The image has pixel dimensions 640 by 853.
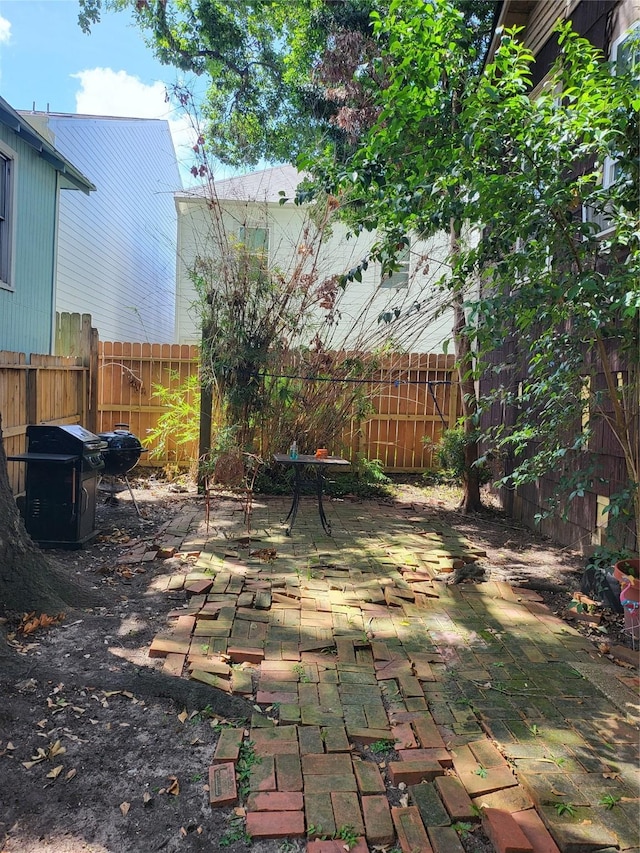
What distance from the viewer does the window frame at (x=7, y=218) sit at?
7719mm

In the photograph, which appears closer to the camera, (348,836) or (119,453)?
(348,836)

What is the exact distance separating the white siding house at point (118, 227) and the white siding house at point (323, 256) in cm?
102

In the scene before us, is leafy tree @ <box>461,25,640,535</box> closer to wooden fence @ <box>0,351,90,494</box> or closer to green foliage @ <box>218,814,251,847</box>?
green foliage @ <box>218,814,251,847</box>

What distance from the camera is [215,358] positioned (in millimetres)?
8242

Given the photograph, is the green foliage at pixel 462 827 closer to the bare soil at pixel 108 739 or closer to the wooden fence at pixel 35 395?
the bare soil at pixel 108 739

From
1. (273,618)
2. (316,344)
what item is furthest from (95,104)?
(273,618)

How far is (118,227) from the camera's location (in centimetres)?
1484

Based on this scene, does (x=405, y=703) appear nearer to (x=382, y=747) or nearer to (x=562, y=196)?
(x=382, y=747)

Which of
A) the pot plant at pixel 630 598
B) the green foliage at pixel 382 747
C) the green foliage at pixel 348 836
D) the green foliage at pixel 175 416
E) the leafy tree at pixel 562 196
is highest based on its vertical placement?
the leafy tree at pixel 562 196

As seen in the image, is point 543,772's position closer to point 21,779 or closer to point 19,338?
point 21,779

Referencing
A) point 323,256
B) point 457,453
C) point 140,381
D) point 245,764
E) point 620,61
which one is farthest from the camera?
point 140,381

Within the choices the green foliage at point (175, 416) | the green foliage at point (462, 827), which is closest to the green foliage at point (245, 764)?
the green foliage at point (462, 827)

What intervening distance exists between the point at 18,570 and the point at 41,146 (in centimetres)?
672

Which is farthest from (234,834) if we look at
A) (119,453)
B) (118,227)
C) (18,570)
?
(118,227)
